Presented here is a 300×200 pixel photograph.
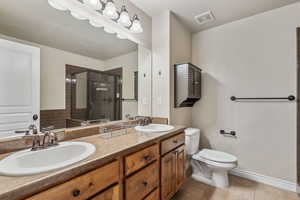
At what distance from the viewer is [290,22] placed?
5.94 feet

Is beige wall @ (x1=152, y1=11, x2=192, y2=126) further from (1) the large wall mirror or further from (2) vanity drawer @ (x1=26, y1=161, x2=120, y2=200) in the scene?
(2) vanity drawer @ (x1=26, y1=161, x2=120, y2=200)

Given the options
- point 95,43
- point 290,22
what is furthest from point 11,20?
point 290,22

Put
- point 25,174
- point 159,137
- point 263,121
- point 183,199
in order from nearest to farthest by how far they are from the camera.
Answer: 1. point 25,174
2. point 159,137
3. point 183,199
4. point 263,121

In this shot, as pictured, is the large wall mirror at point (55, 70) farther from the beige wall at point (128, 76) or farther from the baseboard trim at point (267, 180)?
the baseboard trim at point (267, 180)

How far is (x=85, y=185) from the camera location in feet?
2.37

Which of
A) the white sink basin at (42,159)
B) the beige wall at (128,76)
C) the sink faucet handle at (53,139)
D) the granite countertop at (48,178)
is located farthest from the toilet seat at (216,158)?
the sink faucet handle at (53,139)

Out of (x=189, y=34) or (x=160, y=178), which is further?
(x=189, y=34)

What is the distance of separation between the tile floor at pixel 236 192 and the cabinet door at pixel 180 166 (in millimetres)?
244

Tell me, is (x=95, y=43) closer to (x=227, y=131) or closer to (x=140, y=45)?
(x=140, y=45)

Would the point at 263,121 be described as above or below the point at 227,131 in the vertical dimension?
above

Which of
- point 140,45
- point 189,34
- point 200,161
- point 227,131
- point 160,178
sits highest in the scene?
point 189,34

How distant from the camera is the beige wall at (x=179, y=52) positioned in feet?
6.65

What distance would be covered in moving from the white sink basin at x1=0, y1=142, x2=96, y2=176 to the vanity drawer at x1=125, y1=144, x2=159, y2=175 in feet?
0.83

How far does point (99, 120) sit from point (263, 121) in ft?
6.97
